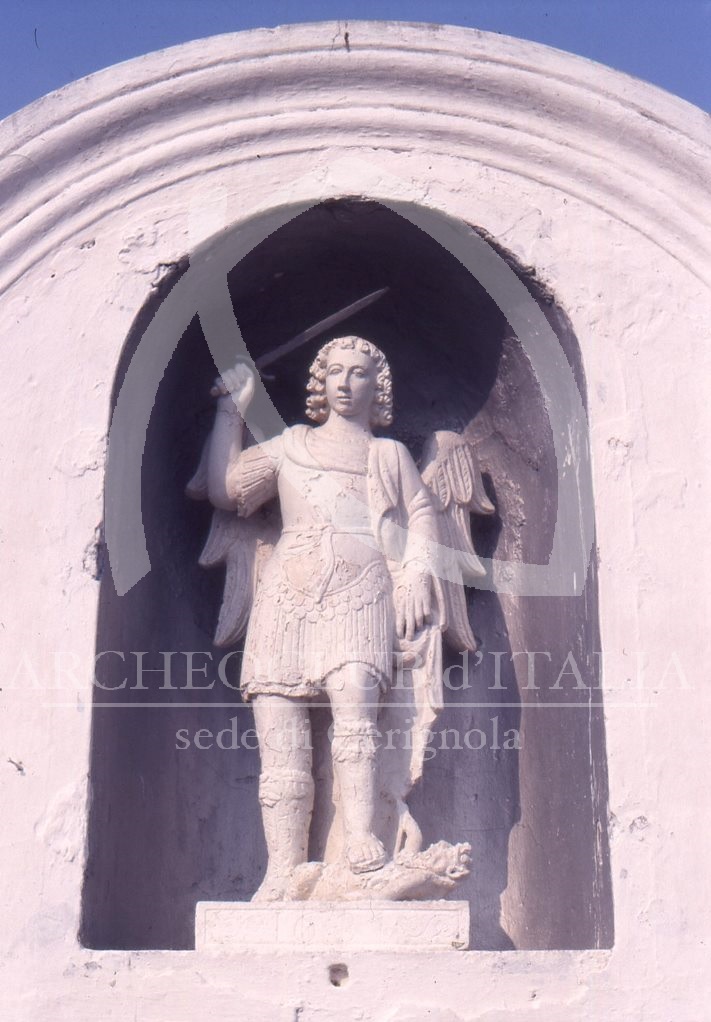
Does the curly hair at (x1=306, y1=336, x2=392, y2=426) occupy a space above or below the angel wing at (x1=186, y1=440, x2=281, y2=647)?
above

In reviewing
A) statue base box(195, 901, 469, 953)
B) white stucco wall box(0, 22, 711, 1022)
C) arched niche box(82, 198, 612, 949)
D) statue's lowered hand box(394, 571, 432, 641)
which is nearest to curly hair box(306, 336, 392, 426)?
arched niche box(82, 198, 612, 949)

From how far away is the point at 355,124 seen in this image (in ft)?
15.6

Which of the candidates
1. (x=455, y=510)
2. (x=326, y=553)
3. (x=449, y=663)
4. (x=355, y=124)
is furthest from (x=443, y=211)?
(x=449, y=663)

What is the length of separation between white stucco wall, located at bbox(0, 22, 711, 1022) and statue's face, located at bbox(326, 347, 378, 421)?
522 millimetres

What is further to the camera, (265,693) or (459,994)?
(265,693)

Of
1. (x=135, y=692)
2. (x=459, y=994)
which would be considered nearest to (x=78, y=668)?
(x=135, y=692)

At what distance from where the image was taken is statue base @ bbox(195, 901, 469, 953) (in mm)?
3857

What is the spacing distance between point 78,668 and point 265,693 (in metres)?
0.58

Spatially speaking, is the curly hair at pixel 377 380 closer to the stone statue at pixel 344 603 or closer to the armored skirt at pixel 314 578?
the stone statue at pixel 344 603

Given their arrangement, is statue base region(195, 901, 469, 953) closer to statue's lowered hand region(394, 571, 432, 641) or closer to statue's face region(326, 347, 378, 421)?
statue's lowered hand region(394, 571, 432, 641)

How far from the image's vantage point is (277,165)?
15.5 feet

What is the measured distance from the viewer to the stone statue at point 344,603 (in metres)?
4.23

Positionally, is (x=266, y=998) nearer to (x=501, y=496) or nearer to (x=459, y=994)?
(x=459, y=994)

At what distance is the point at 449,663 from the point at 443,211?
1476 mm
